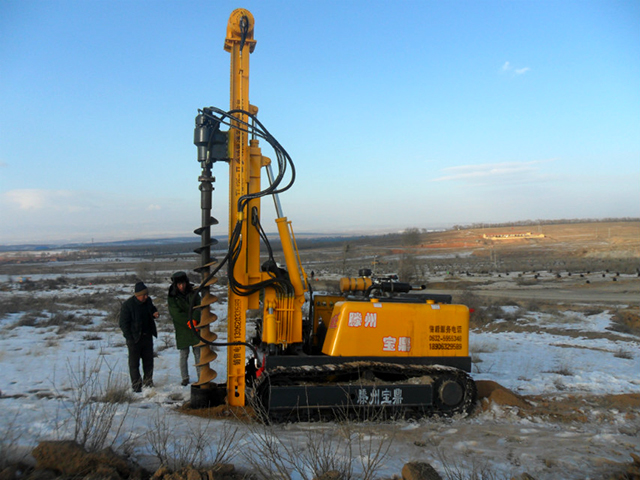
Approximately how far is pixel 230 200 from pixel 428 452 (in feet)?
13.4

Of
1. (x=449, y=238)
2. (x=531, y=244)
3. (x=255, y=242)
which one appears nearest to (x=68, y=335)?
(x=255, y=242)

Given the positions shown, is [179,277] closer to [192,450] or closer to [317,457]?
[192,450]

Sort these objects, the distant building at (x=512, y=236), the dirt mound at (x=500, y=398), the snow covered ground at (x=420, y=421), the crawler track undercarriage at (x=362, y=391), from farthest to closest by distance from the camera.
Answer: the distant building at (x=512, y=236), the dirt mound at (x=500, y=398), the crawler track undercarriage at (x=362, y=391), the snow covered ground at (x=420, y=421)

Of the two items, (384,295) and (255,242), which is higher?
(255,242)

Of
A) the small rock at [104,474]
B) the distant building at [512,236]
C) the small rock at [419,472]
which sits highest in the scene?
the distant building at [512,236]

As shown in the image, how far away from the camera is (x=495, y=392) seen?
704 centimetres

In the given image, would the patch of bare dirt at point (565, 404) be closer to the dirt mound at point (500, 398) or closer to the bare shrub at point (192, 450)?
the dirt mound at point (500, 398)

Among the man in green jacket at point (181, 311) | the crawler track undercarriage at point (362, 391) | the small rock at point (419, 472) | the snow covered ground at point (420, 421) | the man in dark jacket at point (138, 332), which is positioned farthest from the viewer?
the man in green jacket at point (181, 311)

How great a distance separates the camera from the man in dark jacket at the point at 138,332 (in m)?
7.42

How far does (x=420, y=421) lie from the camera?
251 inches

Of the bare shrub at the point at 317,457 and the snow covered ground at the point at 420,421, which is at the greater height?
the bare shrub at the point at 317,457

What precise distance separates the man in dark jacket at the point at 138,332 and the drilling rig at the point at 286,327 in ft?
5.13

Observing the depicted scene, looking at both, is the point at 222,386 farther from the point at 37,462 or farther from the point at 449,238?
the point at 449,238

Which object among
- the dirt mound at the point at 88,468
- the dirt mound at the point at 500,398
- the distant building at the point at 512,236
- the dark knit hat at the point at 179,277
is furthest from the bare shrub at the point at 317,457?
the distant building at the point at 512,236
